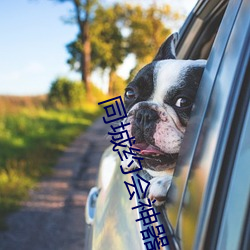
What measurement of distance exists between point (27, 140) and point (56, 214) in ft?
13.6

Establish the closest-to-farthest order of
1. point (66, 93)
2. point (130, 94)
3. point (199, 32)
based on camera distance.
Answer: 1. point (130, 94)
2. point (199, 32)
3. point (66, 93)

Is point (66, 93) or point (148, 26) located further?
point (66, 93)

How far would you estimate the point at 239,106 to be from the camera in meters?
1.06

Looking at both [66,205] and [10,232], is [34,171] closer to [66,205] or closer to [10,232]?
[66,205]

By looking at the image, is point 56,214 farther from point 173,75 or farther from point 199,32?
point 173,75

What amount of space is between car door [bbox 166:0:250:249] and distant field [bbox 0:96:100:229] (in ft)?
12.8

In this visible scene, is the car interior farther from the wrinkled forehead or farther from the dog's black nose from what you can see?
the dog's black nose

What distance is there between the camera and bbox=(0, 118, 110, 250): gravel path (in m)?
4.53

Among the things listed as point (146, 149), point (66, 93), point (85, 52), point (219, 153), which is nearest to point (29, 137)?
point (146, 149)

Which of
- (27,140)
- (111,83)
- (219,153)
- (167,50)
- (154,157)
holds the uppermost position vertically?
(27,140)

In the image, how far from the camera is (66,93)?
19375 mm

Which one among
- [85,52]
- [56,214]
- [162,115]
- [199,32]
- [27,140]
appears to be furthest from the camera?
[85,52]

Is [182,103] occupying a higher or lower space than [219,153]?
higher

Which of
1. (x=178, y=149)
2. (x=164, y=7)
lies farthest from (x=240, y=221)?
(x=164, y=7)
